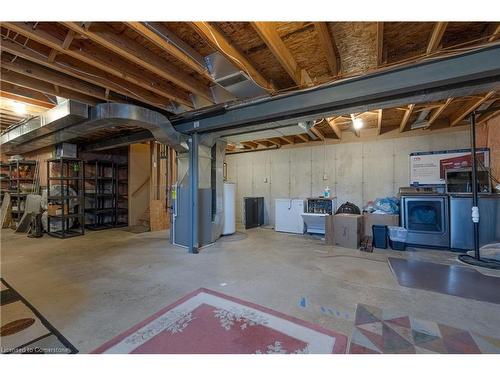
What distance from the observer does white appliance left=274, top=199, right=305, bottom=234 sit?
586cm

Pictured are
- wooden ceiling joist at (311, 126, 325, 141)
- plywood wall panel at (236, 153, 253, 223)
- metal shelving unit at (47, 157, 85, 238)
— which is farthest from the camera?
plywood wall panel at (236, 153, 253, 223)

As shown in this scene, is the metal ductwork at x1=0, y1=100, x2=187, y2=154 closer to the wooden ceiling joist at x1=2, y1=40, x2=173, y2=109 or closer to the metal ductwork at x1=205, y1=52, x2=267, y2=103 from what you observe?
the wooden ceiling joist at x1=2, y1=40, x2=173, y2=109

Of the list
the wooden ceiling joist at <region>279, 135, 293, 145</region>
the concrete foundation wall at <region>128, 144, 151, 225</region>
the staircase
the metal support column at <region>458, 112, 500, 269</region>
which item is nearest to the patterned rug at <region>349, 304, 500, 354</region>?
the metal support column at <region>458, 112, 500, 269</region>

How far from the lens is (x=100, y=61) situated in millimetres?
2447

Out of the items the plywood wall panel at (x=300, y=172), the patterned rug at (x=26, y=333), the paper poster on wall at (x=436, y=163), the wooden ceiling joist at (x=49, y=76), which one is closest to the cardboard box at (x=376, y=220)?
the paper poster on wall at (x=436, y=163)

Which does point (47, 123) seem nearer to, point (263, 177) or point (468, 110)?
point (263, 177)

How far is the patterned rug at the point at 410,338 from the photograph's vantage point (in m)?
1.60

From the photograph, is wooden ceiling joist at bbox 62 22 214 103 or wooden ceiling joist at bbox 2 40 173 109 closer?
wooden ceiling joist at bbox 62 22 214 103

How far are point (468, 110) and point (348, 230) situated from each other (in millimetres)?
2974

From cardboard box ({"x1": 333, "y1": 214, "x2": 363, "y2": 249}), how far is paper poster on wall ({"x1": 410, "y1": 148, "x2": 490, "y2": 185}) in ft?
6.32

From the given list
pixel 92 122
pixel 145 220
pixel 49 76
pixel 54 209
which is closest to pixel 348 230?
pixel 92 122

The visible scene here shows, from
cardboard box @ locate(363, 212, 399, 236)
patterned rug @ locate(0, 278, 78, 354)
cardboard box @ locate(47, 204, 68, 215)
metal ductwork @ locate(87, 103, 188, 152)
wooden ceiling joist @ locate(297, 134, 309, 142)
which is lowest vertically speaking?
patterned rug @ locate(0, 278, 78, 354)

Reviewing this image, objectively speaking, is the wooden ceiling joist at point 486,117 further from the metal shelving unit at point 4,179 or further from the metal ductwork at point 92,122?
the metal shelving unit at point 4,179
